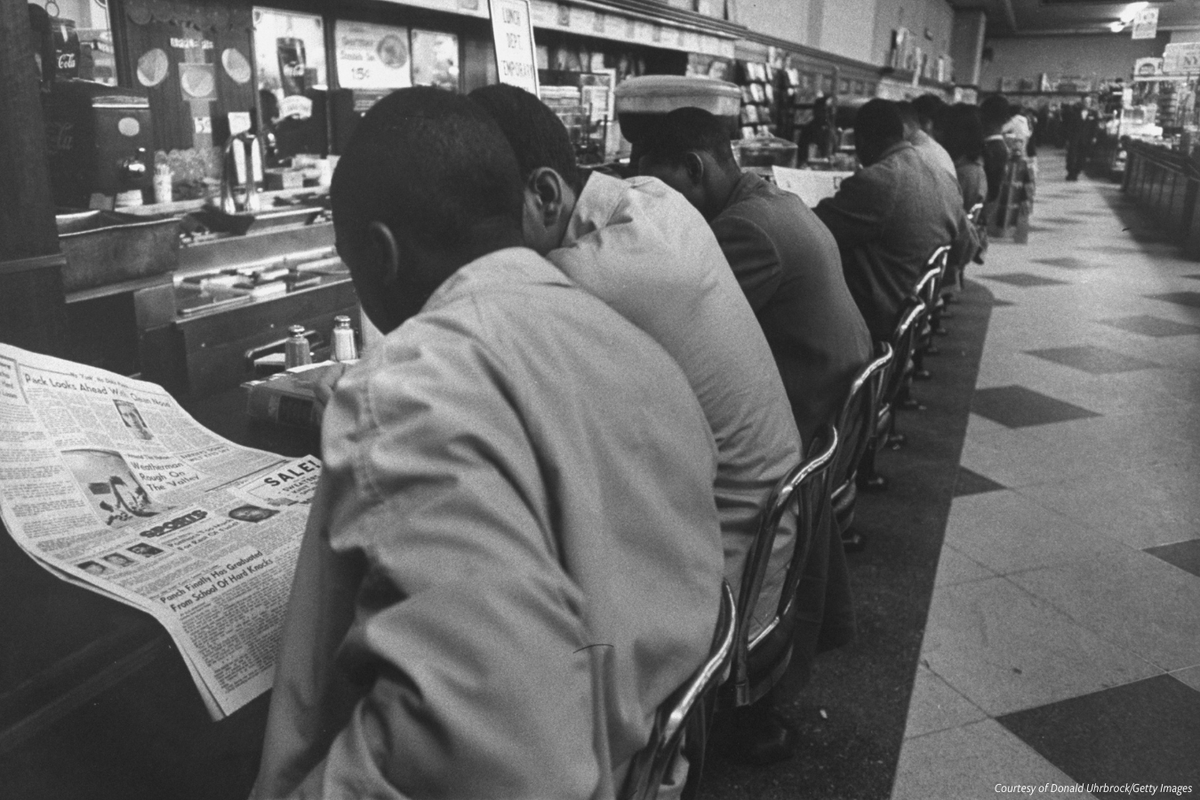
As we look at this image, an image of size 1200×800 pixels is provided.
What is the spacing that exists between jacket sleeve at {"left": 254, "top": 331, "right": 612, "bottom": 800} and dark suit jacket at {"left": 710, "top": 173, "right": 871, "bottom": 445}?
Result: 140cm

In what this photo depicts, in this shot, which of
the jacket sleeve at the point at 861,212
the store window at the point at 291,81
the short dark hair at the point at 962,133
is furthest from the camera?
the short dark hair at the point at 962,133

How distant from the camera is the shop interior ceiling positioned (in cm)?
2017

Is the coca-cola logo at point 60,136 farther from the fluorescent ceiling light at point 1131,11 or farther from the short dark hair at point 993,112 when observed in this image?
the fluorescent ceiling light at point 1131,11

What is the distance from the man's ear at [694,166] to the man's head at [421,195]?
130 cm

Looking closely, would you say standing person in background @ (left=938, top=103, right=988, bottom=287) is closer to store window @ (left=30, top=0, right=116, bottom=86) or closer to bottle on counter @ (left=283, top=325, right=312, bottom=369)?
store window @ (left=30, top=0, right=116, bottom=86)

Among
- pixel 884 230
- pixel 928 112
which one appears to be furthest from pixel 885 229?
pixel 928 112

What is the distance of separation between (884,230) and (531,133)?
201 centimetres

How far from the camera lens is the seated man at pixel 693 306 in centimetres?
132

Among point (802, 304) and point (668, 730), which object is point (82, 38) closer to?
point (802, 304)

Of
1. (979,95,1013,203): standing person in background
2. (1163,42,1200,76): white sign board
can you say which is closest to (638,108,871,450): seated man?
(979,95,1013,203): standing person in background

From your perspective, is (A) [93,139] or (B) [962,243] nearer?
(A) [93,139]

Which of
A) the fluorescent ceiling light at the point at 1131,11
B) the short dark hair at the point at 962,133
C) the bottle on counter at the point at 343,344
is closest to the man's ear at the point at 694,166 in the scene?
the bottle on counter at the point at 343,344

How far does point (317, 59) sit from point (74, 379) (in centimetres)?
313

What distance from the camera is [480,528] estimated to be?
618 mm
